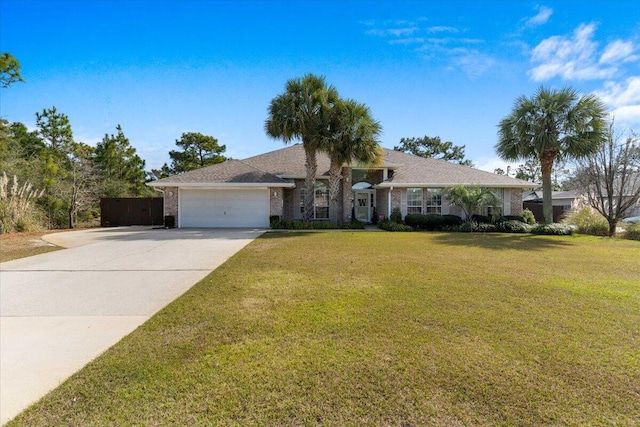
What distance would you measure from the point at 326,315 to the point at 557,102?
18124 mm

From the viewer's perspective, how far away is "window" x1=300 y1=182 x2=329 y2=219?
20328mm

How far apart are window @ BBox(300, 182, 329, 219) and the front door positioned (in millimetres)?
2212

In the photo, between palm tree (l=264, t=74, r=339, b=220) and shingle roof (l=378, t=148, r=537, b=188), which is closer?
palm tree (l=264, t=74, r=339, b=220)

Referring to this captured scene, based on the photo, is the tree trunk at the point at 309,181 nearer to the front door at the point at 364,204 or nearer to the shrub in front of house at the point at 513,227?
the front door at the point at 364,204

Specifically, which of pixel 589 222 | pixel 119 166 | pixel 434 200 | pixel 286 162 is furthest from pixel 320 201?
pixel 119 166

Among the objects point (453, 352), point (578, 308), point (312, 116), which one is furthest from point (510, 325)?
point (312, 116)

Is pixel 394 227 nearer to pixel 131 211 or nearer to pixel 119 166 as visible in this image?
pixel 131 211

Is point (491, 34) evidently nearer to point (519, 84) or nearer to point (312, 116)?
point (519, 84)

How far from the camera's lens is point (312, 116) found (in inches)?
671

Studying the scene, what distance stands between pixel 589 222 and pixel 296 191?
17.4 meters

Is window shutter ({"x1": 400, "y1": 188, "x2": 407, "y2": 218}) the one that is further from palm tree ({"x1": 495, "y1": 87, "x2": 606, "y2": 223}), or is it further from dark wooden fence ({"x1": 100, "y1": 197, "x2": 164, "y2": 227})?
dark wooden fence ({"x1": 100, "y1": 197, "x2": 164, "y2": 227})

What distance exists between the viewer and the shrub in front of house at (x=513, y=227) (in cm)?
1638

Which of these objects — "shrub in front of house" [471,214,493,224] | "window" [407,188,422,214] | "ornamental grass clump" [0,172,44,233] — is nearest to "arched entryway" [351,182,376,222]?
"window" [407,188,422,214]

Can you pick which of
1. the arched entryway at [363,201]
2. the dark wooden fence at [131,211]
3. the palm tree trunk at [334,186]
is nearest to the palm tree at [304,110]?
the palm tree trunk at [334,186]
